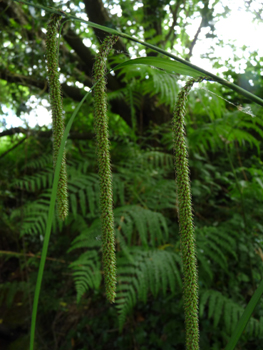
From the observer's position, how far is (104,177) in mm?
648

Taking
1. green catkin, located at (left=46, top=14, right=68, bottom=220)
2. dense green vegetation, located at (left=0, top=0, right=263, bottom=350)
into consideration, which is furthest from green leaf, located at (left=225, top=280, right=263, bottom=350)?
dense green vegetation, located at (left=0, top=0, right=263, bottom=350)

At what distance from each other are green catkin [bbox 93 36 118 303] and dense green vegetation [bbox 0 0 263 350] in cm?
129

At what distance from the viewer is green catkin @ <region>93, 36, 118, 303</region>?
0.63 meters

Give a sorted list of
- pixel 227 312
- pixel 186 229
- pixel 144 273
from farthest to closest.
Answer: pixel 144 273
pixel 227 312
pixel 186 229

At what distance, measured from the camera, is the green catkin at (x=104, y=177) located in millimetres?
635

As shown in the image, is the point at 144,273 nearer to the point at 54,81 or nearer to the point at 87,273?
the point at 87,273

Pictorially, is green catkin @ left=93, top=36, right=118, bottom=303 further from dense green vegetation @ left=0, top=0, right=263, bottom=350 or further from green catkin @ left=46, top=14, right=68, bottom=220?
dense green vegetation @ left=0, top=0, right=263, bottom=350

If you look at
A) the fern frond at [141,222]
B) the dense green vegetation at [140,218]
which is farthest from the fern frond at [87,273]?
the fern frond at [141,222]

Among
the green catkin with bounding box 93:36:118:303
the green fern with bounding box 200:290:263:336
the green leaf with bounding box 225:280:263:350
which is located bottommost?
the green fern with bounding box 200:290:263:336

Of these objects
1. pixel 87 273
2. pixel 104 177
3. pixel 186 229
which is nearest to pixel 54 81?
pixel 104 177

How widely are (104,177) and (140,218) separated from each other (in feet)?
4.75

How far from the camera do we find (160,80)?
231cm

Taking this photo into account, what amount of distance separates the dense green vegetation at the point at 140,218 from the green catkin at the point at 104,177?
129 cm

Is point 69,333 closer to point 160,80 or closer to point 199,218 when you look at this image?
point 199,218
